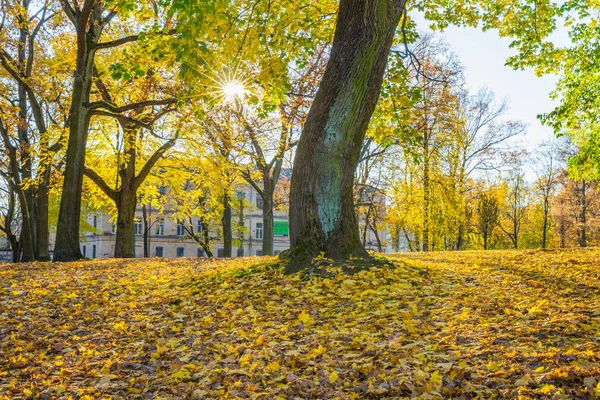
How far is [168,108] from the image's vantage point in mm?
14797

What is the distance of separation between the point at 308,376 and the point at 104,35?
1616 cm

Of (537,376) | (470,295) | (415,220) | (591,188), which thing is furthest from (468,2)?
(591,188)

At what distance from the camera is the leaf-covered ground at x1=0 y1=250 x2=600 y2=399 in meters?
3.93

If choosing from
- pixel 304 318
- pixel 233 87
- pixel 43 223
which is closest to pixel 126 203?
pixel 43 223

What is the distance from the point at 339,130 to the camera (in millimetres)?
7695

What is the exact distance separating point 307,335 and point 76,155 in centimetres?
1030

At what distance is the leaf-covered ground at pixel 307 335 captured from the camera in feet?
12.9

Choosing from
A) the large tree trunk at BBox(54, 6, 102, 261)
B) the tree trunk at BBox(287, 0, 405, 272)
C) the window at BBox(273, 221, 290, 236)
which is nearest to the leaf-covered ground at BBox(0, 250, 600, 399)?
the tree trunk at BBox(287, 0, 405, 272)

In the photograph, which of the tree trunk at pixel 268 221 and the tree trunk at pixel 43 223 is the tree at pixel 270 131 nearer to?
the tree trunk at pixel 268 221

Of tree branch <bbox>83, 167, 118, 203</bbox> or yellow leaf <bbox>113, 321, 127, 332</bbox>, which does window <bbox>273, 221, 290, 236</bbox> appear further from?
yellow leaf <bbox>113, 321, 127, 332</bbox>

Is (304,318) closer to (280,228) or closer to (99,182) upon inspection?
(99,182)

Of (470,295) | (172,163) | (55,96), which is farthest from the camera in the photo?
(172,163)

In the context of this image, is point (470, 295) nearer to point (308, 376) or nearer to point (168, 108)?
point (308, 376)

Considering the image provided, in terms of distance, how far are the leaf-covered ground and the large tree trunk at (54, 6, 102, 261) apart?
4.57 meters
